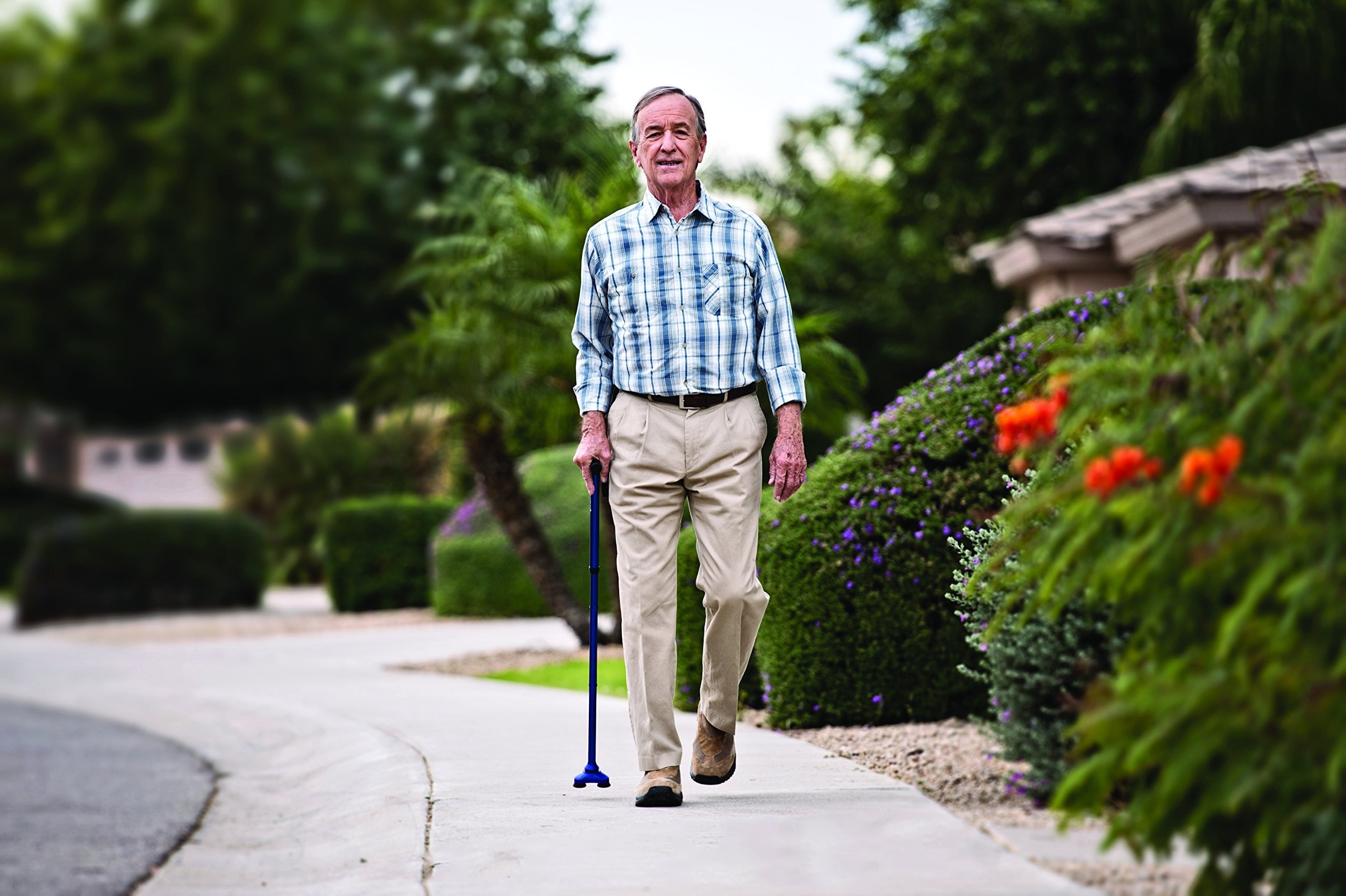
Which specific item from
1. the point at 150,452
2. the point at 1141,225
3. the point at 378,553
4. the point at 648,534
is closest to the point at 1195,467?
the point at 648,534

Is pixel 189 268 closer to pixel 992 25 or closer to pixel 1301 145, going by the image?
pixel 992 25

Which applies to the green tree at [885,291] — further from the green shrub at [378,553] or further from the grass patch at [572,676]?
the grass patch at [572,676]

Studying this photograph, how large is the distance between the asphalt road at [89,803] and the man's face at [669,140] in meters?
3.36

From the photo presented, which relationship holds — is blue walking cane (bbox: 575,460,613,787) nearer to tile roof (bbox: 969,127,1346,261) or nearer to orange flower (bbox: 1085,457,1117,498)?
orange flower (bbox: 1085,457,1117,498)

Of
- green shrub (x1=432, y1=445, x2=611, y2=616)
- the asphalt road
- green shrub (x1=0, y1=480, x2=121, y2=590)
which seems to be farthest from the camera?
green shrub (x1=0, y1=480, x2=121, y2=590)

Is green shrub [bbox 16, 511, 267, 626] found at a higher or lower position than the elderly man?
lower

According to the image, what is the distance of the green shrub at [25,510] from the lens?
30.1 meters

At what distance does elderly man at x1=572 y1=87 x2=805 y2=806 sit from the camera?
198 inches

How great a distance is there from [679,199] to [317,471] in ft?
74.0

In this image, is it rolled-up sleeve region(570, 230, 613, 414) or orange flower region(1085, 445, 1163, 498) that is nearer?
orange flower region(1085, 445, 1163, 498)

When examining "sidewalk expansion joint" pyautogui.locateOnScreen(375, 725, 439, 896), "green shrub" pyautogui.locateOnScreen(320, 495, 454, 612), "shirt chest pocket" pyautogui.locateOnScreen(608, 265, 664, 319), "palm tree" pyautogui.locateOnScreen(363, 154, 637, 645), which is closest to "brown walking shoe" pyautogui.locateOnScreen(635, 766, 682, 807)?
"sidewalk expansion joint" pyautogui.locateOnScreen(375, 725, 439, 896)

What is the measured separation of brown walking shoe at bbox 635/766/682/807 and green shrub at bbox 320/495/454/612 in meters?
14.4

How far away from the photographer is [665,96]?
16.5 ft

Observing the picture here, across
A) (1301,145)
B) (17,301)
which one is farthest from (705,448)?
(17,301)
